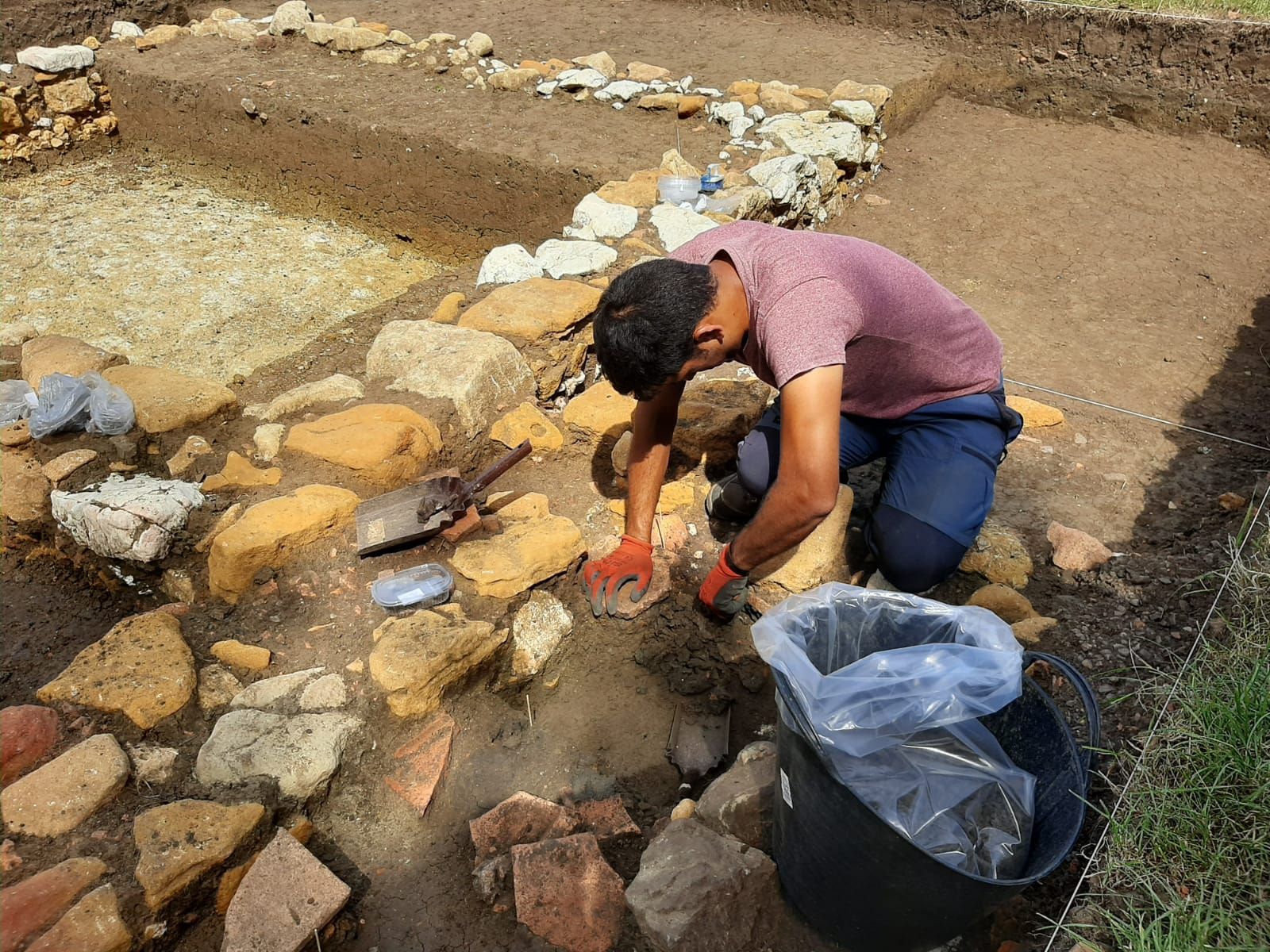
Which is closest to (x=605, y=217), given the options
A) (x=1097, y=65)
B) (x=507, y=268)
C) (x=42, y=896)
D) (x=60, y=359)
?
(x=507, y=268)

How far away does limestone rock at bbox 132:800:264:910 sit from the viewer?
171 cm

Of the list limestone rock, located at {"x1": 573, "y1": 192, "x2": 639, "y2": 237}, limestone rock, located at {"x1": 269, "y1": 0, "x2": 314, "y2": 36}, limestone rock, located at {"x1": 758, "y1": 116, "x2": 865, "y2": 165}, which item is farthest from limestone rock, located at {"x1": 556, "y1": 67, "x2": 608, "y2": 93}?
limestone rock, located at {"x1": 269, "y1": 0, "x2": 314, "y2": 36}

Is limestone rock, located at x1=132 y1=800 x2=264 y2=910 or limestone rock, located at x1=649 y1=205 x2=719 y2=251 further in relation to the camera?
limestone rock, located at x1=649 y1=205 x2=719 y2=251

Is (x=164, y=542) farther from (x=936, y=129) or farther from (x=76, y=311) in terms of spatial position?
(x=936, y=129)

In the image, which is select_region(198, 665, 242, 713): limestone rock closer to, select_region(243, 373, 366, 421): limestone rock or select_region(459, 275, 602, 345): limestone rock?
select_region(243, 373, 366, 421): limestone rock

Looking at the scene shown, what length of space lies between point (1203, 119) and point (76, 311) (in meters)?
7.16

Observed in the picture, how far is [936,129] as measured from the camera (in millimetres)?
5988

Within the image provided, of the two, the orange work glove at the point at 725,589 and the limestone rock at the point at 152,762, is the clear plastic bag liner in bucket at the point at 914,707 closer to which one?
the orange work glove at the point at 725,589

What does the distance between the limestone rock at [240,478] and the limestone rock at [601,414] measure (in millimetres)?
1013

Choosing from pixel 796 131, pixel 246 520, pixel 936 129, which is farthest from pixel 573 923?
pixel 936 129

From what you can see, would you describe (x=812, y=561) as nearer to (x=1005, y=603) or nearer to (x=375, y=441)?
(x=1005, y=603)

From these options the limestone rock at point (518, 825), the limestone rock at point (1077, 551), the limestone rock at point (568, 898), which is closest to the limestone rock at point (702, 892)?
the limestone rock at point (568, 898)

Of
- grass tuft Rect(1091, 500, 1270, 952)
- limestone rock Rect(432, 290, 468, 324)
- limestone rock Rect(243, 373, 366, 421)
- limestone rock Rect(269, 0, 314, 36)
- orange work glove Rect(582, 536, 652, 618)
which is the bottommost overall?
orange work glove Rect(582, 536, 652, 618)

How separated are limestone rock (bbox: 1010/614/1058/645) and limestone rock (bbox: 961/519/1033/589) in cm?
22
